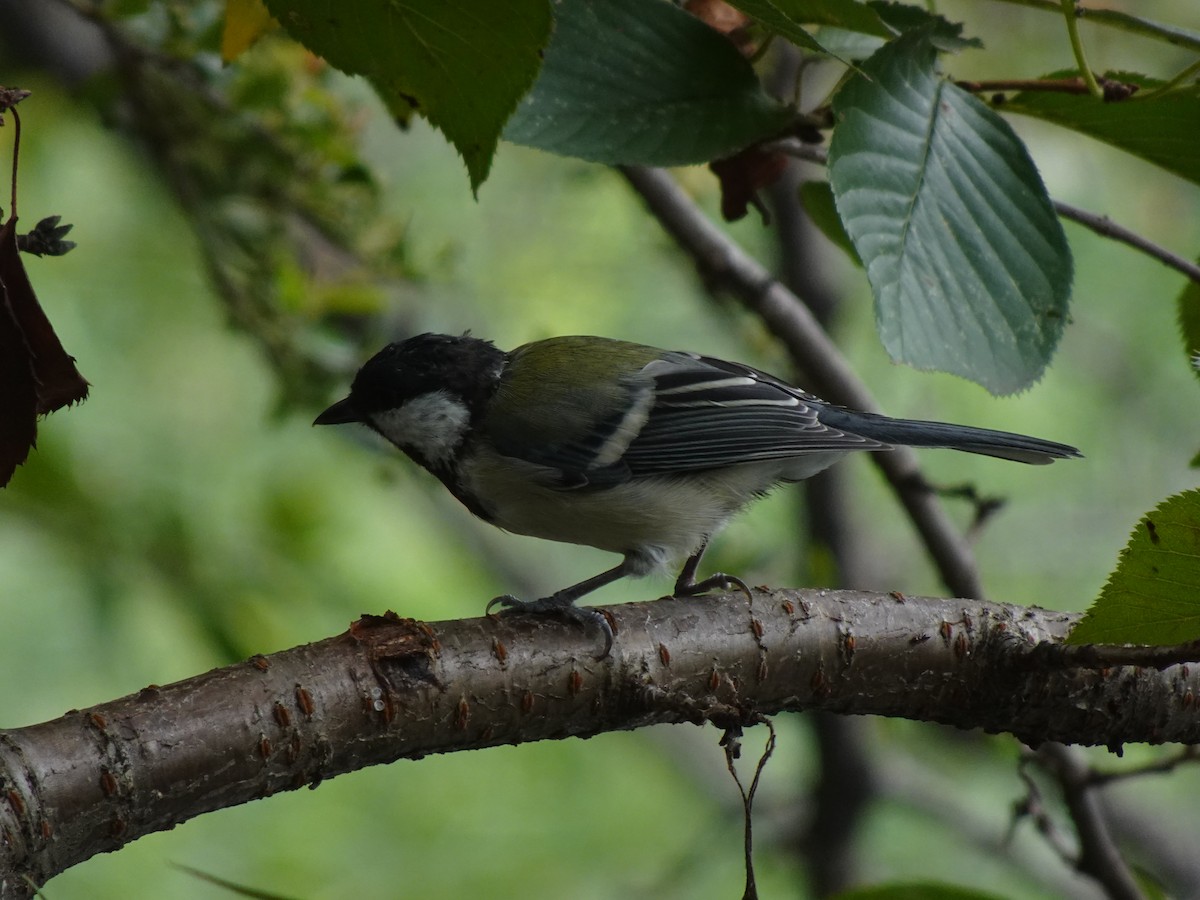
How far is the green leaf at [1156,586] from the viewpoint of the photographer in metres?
1.27

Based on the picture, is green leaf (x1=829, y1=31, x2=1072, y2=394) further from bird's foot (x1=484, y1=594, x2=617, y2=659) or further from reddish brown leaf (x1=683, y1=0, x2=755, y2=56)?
bird's foot (x1=484, y1=594, x2=617, y2=659)

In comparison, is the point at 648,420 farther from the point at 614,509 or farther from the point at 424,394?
the point at 424,394

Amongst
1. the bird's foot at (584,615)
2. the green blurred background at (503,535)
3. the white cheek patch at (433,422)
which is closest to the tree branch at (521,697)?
the bird's foot at (584,615)

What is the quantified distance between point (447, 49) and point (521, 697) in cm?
78

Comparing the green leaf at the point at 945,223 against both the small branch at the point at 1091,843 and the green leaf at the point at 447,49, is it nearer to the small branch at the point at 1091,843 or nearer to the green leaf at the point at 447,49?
the green leaf at the point at 447,49

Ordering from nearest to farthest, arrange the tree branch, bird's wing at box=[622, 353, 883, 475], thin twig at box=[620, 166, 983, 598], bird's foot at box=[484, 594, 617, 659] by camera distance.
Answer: the tree branch → bird's foot at box=[484, 594, 617, 659] → thin twig at box=[620, 166, 983, 598] → bird's wing at box=[622, 353, 883, 475]

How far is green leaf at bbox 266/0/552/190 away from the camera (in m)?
1.33

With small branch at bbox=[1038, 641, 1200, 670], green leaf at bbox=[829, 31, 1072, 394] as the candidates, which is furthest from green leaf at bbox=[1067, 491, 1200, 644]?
green leaf at bbox=[829, 31, 1072, 394]

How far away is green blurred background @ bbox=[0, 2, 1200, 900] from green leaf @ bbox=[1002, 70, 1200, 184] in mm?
1696

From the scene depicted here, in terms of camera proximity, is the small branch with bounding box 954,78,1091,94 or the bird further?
the bird

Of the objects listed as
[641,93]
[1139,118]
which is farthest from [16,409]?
[1139,118]

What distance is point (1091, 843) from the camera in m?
2.26

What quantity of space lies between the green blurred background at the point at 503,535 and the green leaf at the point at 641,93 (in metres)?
1.60

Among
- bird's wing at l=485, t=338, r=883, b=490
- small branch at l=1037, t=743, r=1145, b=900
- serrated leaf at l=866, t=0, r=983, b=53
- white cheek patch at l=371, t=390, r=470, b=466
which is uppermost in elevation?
serrated leaf at l=866, t=0, r=983, b=53
